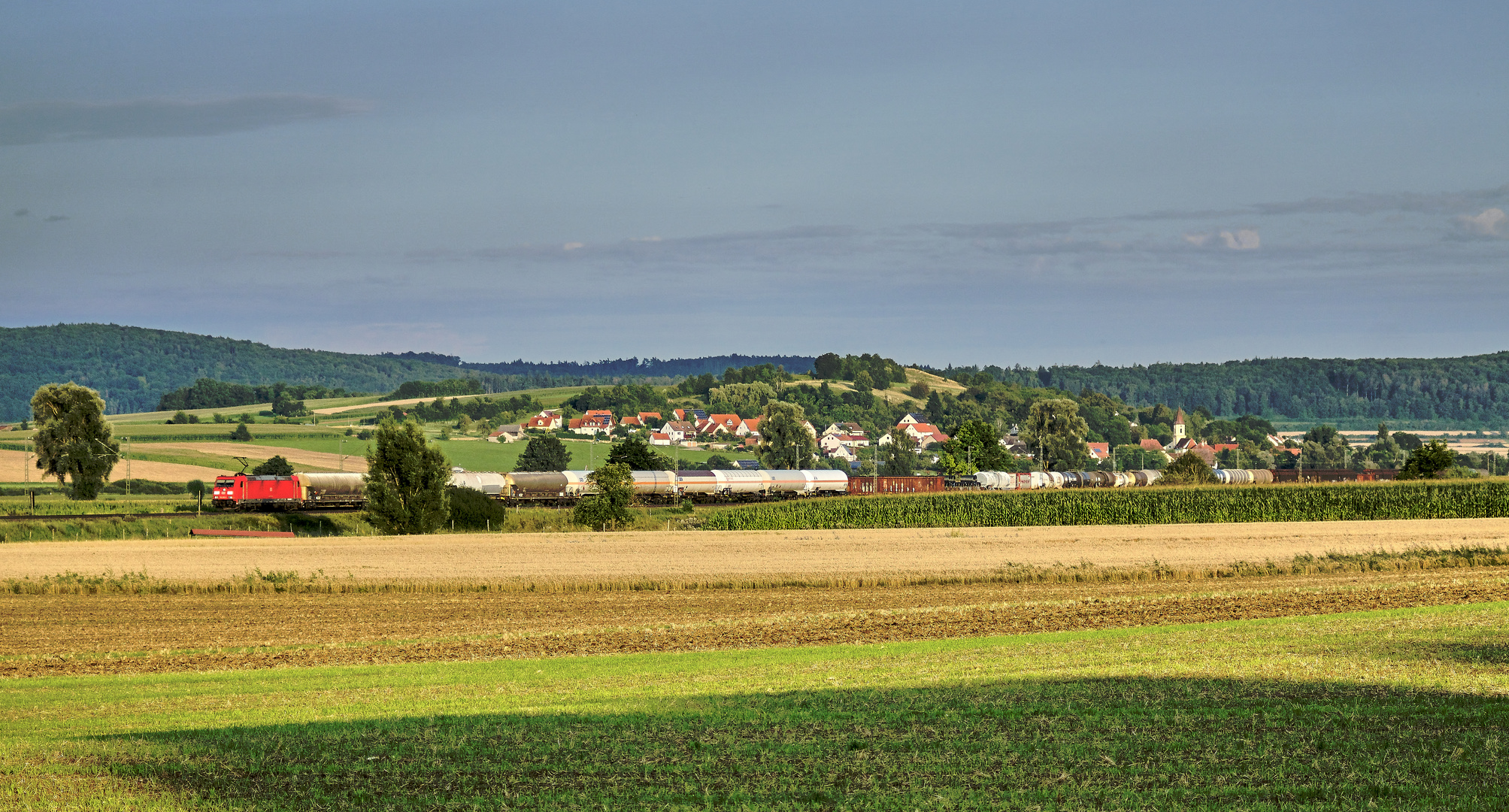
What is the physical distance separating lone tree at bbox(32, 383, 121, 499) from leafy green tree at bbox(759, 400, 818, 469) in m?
82.3

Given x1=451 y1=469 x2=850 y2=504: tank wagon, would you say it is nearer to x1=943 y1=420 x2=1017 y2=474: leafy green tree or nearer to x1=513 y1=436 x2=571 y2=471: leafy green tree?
x1=513 y1=436 x2=571 y2=471: leafy green tree

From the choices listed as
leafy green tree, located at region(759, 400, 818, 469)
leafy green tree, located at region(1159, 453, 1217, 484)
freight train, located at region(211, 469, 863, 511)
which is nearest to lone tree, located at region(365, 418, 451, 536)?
freight train, located at region(211, 469, 863, 511)

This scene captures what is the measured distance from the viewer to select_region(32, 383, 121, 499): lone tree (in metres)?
98.3

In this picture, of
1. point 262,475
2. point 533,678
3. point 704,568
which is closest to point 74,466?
point 262,475

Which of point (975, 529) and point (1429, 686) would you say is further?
point (975, 529)


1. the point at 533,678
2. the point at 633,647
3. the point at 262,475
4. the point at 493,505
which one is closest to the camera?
the point at 533,678

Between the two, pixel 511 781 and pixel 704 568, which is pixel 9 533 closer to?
pixel 704 568

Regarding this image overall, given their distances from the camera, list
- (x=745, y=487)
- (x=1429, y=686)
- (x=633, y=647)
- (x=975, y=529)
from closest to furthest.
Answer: (x=1429, y=686) → (x=633, y=647) → (x=975, y=529) → (x=745, y=487)

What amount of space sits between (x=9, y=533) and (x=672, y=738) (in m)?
64.8

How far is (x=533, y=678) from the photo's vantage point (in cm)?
2256

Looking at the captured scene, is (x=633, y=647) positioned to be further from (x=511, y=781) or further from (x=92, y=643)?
(x=511, y=781)

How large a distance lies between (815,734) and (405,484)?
62.2 meters

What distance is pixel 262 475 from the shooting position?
9631 cm

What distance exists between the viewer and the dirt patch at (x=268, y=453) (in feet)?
504
